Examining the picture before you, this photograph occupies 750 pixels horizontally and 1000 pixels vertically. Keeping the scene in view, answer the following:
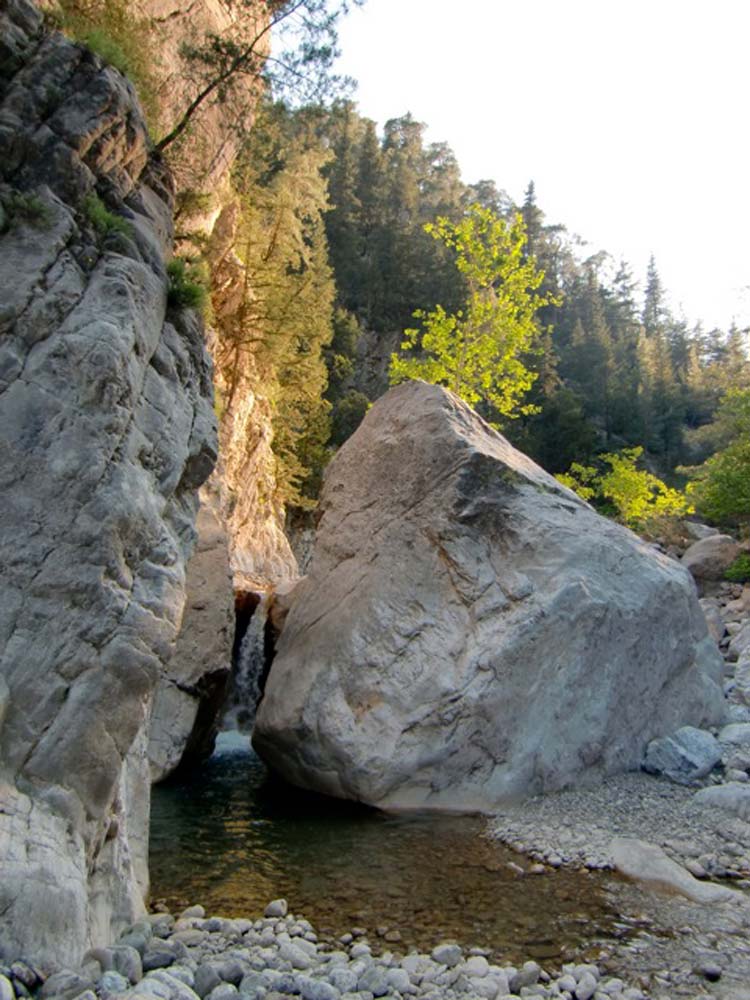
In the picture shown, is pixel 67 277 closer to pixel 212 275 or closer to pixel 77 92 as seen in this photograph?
pixel 77 92

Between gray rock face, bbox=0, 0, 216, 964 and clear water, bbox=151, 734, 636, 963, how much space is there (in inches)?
49.3

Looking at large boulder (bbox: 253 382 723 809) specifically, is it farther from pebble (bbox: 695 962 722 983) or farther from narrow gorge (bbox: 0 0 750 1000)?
pebble (bbox: 695 962 722 983)

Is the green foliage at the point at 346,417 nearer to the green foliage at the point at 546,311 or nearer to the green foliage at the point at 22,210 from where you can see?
the green foliage at the point at 546,311

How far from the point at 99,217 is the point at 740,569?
81.0 feet

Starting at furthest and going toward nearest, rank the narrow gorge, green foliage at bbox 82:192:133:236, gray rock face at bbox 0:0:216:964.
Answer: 1. green foliage at bbox 82:192:133:236
2. the narrow gorge
3. gray rock face at bbox 0:0:216:964

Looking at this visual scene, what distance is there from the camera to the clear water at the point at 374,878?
7590 mm

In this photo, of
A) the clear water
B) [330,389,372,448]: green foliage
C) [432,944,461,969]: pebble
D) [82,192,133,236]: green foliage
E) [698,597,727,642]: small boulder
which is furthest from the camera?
[330,389,372,448]: green foliage

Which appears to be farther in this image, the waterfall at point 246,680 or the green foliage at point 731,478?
the green foliage at point 731,478

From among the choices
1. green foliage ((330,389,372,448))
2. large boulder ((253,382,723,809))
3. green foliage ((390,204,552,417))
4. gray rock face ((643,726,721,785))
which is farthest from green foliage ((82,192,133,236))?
green foliage ((330,389,372,448))

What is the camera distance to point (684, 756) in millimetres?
12758

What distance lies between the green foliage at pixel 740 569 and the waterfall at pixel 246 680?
1735cm

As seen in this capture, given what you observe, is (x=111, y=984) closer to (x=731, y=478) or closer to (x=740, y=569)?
(x=731, y=478)

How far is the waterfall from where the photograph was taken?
17266 mm

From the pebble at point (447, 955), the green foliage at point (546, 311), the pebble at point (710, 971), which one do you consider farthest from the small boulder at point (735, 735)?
the green foliage at point (546, 311)
